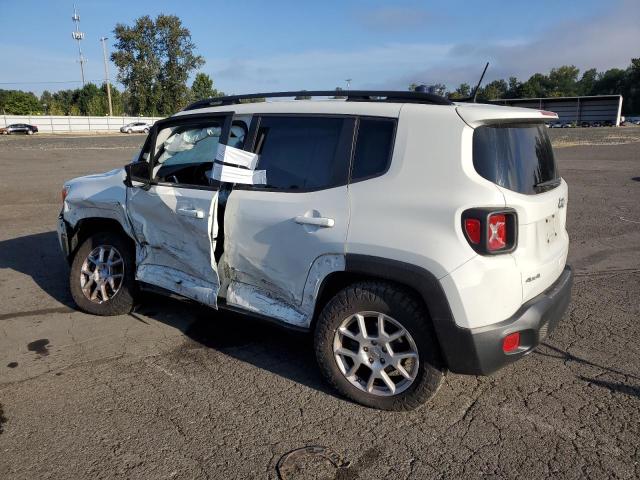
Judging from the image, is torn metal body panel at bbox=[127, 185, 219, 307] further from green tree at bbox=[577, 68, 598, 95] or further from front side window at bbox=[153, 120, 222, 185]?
green tree at bbox=[577, 68, 598, 95]

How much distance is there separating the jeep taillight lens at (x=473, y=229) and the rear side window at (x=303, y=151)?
83 centimetres

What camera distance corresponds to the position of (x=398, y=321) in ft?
10.2

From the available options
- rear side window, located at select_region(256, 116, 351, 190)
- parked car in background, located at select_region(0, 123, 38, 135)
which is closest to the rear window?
rear side window, located at select_region(256, 116, 351, 190)

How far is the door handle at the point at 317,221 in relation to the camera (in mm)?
3258

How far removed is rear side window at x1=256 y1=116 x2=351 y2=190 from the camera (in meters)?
3.37

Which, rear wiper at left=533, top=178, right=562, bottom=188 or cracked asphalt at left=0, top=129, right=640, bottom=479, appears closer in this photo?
cracked asphalt at left=0, top=129, right=640, bottom=479

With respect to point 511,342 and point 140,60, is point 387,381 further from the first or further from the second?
point 140,60

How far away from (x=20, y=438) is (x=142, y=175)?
89.3 inches

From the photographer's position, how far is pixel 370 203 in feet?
10.3

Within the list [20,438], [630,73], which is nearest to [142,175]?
[20,438]

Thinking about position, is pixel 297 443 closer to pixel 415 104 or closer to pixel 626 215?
pixel 415 104

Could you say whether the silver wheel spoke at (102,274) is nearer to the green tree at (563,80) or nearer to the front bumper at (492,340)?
the front bumper at (492,340)

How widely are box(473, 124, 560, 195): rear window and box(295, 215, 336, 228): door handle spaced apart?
91 centimetres

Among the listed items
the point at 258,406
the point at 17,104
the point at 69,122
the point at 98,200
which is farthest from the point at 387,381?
the point at 17,104
